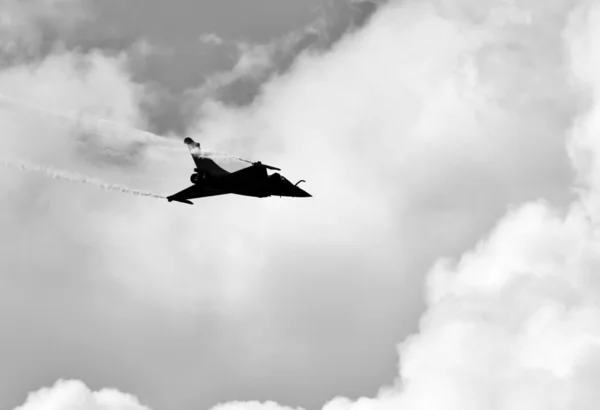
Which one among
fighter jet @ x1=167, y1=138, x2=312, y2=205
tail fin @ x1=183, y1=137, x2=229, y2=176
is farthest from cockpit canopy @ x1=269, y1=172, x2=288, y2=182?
tail fin @ x1=183, y1=137, x2=229, y2=176

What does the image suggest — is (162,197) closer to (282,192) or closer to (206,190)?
(206,190)

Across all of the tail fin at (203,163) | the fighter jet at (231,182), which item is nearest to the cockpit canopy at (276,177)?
the fighter jet at (231,182)

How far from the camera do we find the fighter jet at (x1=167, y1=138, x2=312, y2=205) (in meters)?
122

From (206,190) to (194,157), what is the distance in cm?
413

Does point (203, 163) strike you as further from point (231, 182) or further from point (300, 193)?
point (300, 193)

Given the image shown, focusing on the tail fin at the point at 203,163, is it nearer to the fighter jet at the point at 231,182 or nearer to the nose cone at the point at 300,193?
the fighter jet at the point at 231,182

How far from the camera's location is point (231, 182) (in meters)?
123

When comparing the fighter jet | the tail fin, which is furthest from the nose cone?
the tail fin

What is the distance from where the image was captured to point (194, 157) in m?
126

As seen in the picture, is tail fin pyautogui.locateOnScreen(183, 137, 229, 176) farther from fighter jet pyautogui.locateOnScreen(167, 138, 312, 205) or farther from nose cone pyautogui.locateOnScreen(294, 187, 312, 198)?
nose cone pyautogui.locateOnScreen(294, 187, 312, 198)

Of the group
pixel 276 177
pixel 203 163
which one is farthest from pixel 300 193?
pixel 203 163

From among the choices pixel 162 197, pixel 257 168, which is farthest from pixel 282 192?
pixel 162 197

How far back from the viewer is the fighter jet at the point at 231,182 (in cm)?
12181

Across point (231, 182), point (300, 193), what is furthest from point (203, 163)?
point (300, 193)
